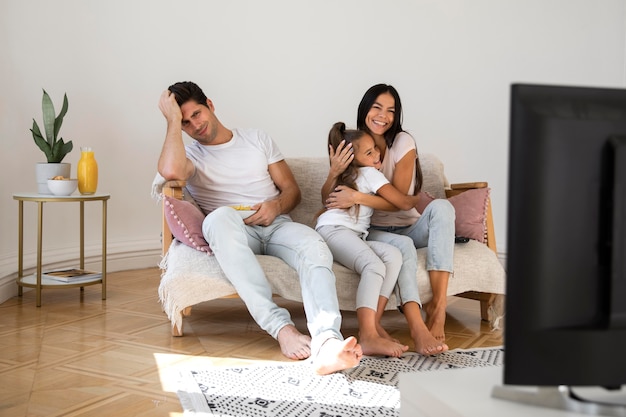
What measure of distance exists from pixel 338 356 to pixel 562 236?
1.35 meters

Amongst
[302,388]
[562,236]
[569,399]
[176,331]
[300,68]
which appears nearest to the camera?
[562,236]

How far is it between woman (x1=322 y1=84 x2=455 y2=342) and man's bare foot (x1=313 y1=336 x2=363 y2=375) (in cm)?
47

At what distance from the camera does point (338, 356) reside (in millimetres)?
2074

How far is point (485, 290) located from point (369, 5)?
8.23ft

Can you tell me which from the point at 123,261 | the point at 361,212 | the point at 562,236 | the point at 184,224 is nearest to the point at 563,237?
the point at 562,236

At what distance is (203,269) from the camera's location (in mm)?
2566

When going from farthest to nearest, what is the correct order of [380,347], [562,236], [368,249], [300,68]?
[300,68] < [368,249] < [380,347] < [562,236]

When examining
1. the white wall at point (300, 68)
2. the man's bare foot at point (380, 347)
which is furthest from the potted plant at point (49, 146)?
the man's bare foot at point (380, 347)

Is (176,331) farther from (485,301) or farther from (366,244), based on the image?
(485,301)

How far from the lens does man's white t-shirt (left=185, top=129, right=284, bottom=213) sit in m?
2.92

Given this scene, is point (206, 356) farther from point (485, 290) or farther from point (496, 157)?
point (496, 157)

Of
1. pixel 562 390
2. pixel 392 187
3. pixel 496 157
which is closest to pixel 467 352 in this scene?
pixel 392 187

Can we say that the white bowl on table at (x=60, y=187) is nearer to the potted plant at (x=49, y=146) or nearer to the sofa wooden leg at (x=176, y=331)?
the potted plant at (x=49, y=146)

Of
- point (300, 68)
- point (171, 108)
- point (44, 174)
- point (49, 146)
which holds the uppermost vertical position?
point (300, 68)
